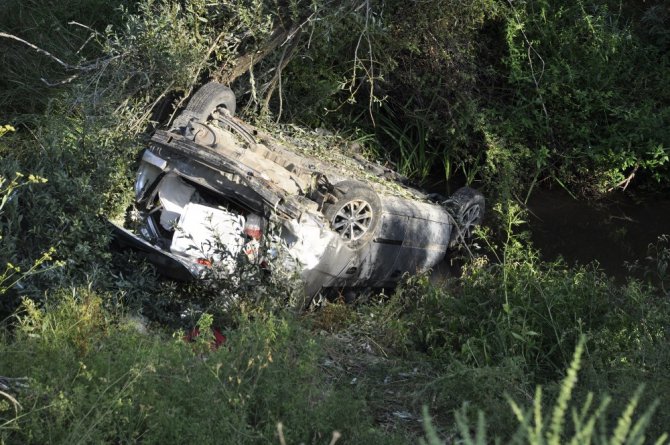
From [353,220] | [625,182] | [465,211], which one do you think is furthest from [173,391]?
[625,182]

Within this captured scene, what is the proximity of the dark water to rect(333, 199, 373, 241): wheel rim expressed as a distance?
3.34 metres

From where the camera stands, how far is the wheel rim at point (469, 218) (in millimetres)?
9953

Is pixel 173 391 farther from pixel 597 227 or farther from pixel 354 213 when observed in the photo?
pixel 597 227

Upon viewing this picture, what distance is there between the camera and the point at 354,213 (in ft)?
26.2

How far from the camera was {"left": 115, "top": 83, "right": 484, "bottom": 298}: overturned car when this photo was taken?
7.39m

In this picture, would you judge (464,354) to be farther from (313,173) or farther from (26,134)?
(26,134)

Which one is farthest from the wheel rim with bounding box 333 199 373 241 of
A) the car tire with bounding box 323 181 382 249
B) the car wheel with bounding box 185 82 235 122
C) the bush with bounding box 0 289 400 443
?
the bush with bounding box 0 289 400 443

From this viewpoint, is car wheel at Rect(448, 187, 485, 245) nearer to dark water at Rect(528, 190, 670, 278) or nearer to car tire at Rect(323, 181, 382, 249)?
dark water at Rect(528, 190, 670, 278)

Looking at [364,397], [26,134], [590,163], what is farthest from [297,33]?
[364,397]

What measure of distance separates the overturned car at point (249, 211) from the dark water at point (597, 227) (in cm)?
278

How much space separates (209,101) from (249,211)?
1.64 meters

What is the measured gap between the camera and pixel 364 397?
5.52 m

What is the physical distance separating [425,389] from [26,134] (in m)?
6.43

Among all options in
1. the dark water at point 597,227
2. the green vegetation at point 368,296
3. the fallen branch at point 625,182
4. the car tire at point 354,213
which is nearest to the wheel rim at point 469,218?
the green vegetation at point 368,296
